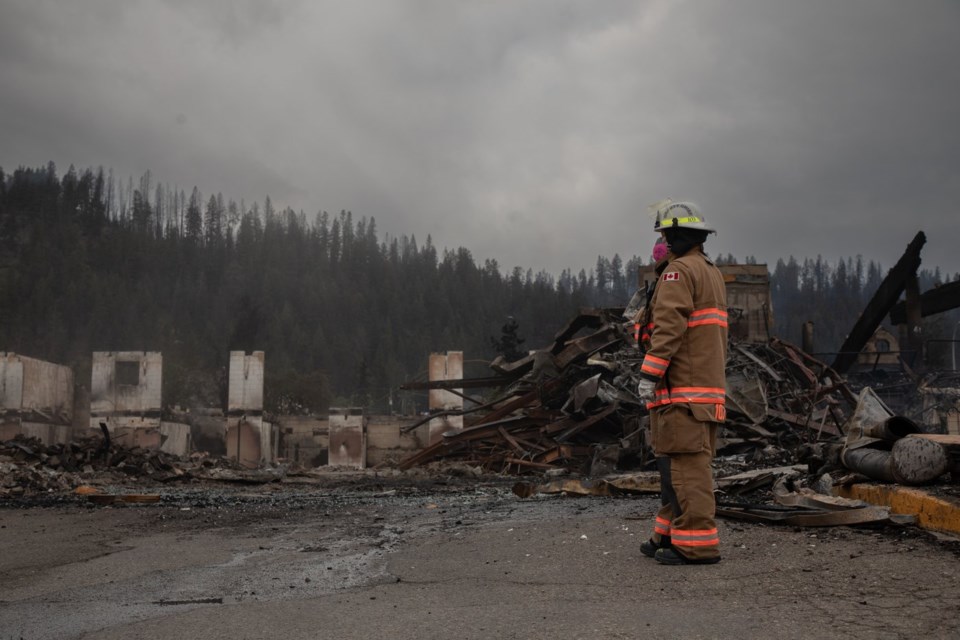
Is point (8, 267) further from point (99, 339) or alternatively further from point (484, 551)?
point (484, 551)

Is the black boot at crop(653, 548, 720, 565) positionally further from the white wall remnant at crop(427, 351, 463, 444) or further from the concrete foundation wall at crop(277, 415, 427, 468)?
the white wall remnant at crop(427, 351, 463, 444)

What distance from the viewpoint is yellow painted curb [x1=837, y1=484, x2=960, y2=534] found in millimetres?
4938

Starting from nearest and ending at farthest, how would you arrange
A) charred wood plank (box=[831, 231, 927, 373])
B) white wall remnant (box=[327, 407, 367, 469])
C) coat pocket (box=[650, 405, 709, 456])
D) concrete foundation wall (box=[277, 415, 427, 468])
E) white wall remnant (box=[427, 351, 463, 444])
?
coat pocket (box=[650, 405, 709, 456]), charred wood plank (box=[831, 231, 927, 373]), white wall remnant (box=[427, 351, 463, 444]), white wall remnant (box=[327, 407, 367, 469]), concrete foundation wall (box=[277, 415, 427, 468])

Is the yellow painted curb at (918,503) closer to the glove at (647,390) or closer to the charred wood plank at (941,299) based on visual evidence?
the glove at (647,390)

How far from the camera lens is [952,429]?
67.4ft

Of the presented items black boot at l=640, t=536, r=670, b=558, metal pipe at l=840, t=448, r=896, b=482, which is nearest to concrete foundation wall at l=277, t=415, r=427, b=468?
metal pipe at l=840, t=448, r=896, b=482

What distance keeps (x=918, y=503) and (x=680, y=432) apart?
1.87 m

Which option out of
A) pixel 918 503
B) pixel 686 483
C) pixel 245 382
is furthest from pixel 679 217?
pixel 245 382

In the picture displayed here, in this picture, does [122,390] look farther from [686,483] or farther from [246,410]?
[686,483]

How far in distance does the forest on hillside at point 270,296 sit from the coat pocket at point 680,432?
2104 inches

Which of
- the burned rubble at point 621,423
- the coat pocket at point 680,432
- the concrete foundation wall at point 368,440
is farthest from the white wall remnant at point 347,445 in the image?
the coat pocket at point 680,432

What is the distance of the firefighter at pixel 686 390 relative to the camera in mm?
4613

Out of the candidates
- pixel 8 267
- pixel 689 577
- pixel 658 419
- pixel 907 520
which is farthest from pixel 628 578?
pixel 8 267

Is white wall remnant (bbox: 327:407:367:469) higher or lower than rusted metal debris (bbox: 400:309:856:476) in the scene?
lower
